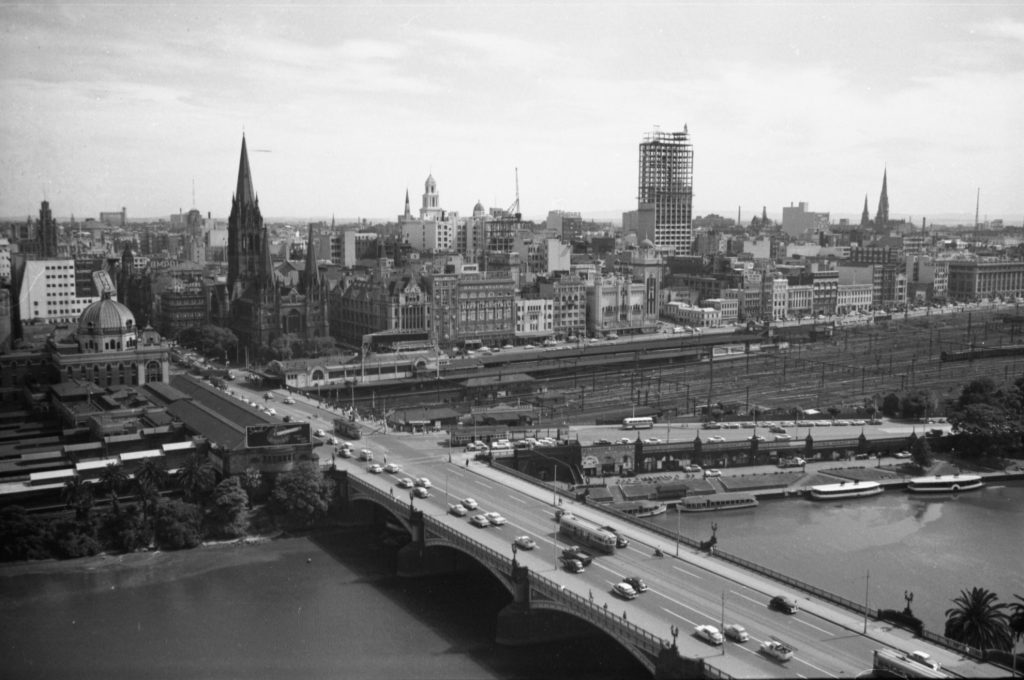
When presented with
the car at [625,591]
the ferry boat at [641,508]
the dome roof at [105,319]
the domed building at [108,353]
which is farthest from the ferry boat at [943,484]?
the dome roof at [105,319]

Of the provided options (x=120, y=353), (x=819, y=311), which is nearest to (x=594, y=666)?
(x=120, y=353)

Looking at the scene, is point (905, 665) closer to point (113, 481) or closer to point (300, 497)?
point (300, 497)

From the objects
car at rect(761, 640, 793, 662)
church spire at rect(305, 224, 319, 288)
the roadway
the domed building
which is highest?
church spire at rect(305, 224, 319, 288)

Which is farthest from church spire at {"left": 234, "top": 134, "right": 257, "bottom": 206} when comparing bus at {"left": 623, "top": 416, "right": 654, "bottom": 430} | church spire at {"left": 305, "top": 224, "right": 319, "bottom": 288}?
bus at {"left": 623, "top": 416, "right": 654, "bottom": 430}

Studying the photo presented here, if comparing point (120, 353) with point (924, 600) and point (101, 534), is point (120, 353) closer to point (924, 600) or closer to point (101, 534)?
point (101, 534)

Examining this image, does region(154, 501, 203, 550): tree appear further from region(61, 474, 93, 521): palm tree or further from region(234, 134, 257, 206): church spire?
region(234, 134, 257, 206): church spire

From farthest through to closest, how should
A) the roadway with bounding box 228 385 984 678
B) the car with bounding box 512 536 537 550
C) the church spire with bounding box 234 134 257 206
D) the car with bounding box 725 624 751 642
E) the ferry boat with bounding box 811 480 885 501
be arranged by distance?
the church spire with bounding box 234 134 257 206
the ferry boat with bounding box 811 480 885 501
the car with bounding box 512 536 537 550
the car with bounding box 725 624 751 642
the roadway with bounding box 228 385 984 678

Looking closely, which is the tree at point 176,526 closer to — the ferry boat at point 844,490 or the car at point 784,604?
the car at point 784,604
